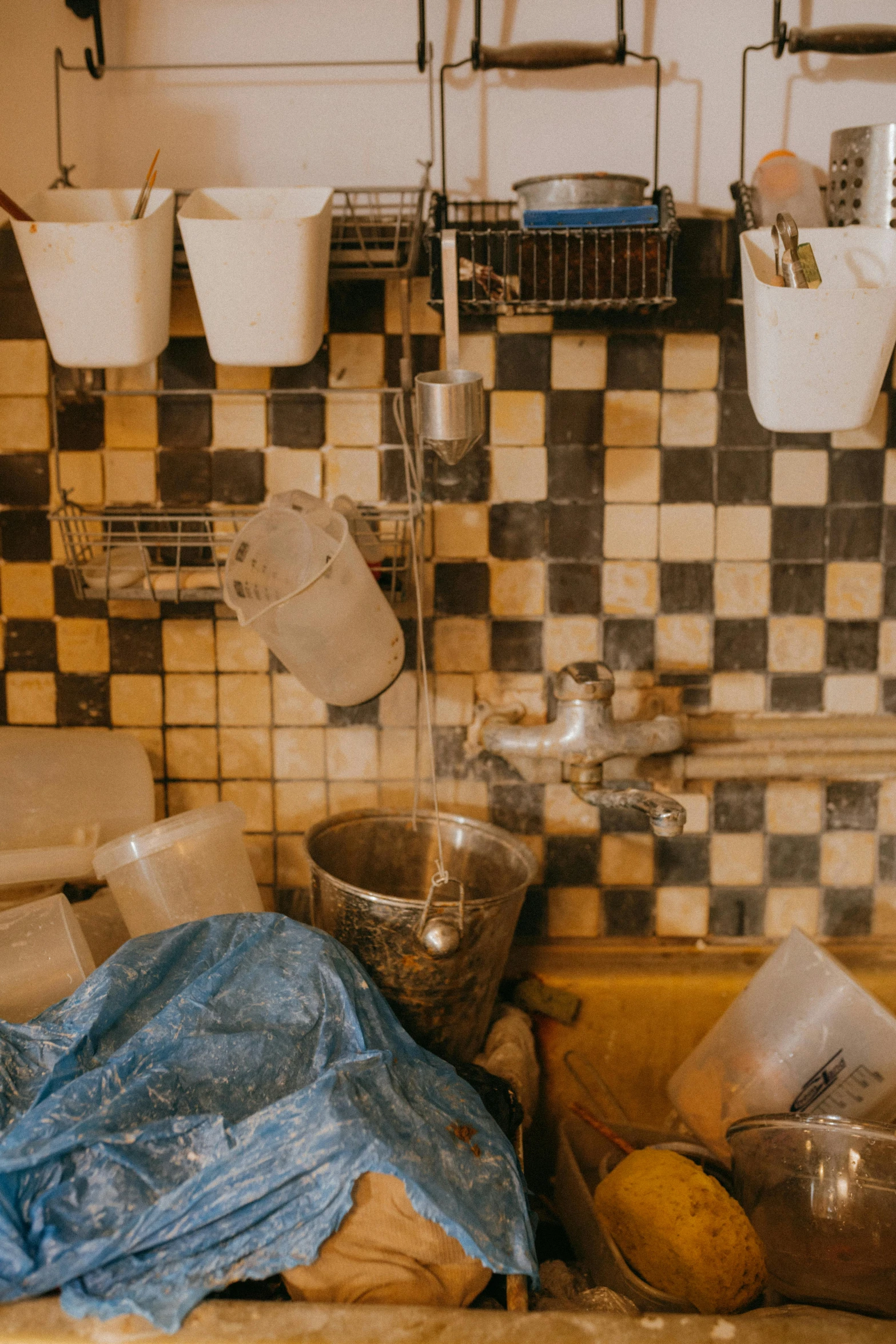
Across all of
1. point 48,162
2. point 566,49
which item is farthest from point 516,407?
point 48,162

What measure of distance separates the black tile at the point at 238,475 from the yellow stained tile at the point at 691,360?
2.07 ft

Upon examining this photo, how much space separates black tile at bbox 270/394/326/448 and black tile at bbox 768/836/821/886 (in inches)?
37.9

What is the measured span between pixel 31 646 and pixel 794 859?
4.16ft

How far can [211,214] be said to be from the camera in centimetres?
127

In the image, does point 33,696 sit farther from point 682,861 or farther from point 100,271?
point 682,861

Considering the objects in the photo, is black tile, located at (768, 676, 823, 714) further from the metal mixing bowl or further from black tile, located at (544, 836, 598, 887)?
the metal mixing bowl

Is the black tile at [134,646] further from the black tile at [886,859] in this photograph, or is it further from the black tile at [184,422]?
the black tile at [886,859]

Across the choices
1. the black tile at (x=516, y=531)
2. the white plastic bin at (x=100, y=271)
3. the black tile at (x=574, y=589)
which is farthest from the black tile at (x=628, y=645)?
the white plastic bin at (x=100, y=271)

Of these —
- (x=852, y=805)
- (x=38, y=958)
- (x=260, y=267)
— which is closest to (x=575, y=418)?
(x=260, y=267)

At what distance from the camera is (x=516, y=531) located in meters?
1.49

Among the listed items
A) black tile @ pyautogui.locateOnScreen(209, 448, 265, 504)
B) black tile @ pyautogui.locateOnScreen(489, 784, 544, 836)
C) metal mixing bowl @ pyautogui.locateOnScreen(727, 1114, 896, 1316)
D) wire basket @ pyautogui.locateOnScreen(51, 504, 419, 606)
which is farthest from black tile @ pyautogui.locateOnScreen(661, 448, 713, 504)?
metal mixing bowl @ pyautogui.locateOnScreen(727, 1114, 896, 1316)

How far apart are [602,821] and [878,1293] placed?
70cm

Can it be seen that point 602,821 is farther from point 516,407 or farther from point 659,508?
point 516,407

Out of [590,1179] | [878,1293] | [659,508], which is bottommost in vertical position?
[590,1179]
